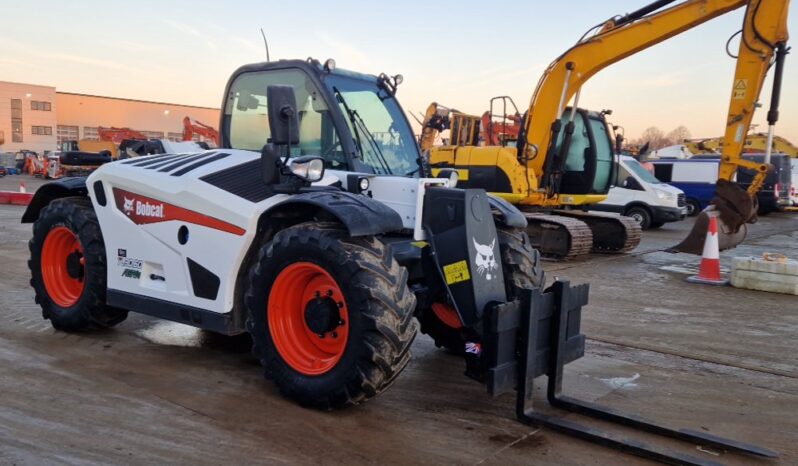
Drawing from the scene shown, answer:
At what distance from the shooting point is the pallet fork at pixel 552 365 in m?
3.84

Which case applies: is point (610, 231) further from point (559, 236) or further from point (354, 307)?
point (354, 307)

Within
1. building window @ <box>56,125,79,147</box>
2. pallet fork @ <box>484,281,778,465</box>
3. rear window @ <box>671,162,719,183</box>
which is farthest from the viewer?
building window @ <box>56,125,79,147</box>

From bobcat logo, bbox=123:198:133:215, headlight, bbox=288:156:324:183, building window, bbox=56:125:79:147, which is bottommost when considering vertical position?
bobcat logo, bbox=123:198:133:215

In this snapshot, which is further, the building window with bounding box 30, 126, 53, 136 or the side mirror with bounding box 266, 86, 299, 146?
the building window with bounding box 30, 126, 53, 136

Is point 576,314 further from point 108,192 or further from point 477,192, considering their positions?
point 108,192

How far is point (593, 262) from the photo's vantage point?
11945 millimetres

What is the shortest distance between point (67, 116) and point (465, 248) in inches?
2696

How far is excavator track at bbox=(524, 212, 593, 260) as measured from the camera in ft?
38.4

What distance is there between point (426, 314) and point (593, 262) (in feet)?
23.1

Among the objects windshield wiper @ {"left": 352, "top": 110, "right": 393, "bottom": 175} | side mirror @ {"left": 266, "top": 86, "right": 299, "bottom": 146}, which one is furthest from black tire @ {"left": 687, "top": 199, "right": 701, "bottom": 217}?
side mirror @ {"left": 266, "top": 86, "right": 299, "bottom": 146}

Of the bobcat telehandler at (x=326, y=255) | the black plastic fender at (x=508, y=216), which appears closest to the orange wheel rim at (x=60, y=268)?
the bobcat telehandler at (x=326, y=255)

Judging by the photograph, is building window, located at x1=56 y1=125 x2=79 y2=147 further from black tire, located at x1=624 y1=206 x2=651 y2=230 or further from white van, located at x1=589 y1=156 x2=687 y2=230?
black tire, located at x1=624 y1=206 x2=651 y2=230

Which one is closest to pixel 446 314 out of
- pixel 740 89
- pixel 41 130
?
pixel 740 89

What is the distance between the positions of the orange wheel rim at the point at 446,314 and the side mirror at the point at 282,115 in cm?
200
